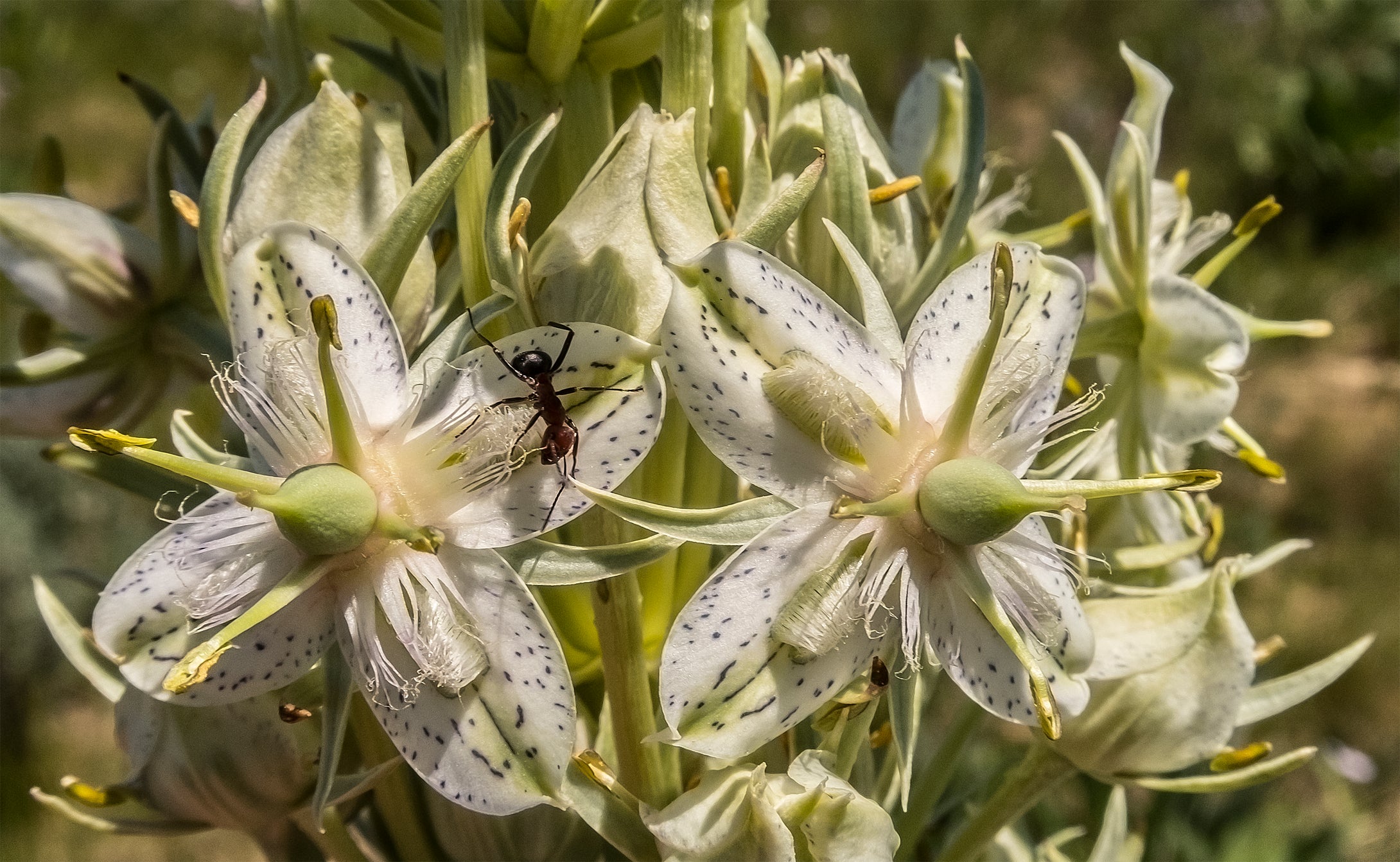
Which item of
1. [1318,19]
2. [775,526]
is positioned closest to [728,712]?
[775,526]

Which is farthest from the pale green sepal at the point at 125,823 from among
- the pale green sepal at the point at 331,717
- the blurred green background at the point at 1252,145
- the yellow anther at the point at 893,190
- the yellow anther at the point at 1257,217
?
the blurred green background at the point at 1252,145

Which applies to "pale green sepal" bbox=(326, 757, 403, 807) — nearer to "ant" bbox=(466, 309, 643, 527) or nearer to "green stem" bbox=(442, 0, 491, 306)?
"ant" bbox=(466, 309, 643, 527)

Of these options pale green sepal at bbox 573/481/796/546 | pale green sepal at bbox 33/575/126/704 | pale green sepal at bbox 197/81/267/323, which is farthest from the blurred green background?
pale green sepal at bbox 573/481/796/546

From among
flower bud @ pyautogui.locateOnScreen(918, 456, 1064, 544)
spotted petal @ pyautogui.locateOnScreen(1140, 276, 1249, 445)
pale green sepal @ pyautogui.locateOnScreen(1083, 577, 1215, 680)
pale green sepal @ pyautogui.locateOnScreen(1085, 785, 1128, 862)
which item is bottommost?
pale green sepal @ pyautogui.locateOnScreen(1085, 785, 1128, 862)

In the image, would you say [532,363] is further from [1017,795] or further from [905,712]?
[1017,795]

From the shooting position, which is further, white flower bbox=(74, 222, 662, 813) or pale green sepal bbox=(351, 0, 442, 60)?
pale green sepal bbox=(351, 0, 442, 60)

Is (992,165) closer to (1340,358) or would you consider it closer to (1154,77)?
(1154,77)

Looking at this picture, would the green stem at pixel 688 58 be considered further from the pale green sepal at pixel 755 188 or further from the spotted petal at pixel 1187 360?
the spotted petal at pixel 1187 360
